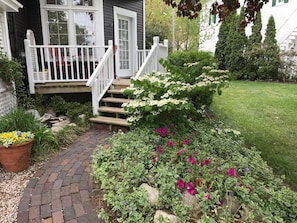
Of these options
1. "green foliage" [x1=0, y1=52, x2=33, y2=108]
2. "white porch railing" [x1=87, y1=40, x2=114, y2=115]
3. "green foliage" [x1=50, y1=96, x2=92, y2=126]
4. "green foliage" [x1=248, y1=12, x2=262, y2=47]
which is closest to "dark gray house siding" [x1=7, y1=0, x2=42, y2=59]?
"green foliage" [x1=0, y1=52, x2=33, y2=108]

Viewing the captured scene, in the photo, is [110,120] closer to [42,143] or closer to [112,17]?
[42,143]

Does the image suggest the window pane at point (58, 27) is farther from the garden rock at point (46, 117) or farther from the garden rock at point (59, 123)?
the garden rock at point (59, 123)

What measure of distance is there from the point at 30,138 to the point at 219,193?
2380 millimetres

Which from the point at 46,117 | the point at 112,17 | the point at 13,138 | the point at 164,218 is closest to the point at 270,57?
the point at 112,17

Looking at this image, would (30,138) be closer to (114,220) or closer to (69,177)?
(69,177)

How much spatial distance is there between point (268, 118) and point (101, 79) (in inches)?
149

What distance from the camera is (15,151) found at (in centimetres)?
283

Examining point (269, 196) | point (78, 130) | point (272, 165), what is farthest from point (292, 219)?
point (78, 130)

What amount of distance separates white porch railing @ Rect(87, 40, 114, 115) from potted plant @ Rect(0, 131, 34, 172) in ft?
6.25

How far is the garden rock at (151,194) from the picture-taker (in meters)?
2.02

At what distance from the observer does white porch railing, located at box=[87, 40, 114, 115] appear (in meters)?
4.75

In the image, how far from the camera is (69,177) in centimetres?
274

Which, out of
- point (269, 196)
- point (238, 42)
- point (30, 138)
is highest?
point (238, 42)

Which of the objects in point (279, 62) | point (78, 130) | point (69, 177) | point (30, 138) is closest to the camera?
point (69, 177)
